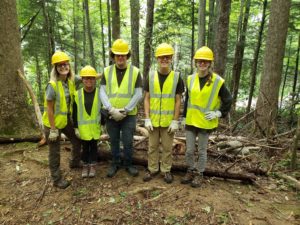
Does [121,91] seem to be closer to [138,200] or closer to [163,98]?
[163,98]

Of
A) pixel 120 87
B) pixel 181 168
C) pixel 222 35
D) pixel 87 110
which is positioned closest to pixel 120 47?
pixel 120 87

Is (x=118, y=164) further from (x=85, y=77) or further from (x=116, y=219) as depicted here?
(x=85, y=77)

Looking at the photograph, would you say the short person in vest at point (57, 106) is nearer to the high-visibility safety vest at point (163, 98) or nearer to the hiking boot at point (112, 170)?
the hiking boot at point (112, 170)

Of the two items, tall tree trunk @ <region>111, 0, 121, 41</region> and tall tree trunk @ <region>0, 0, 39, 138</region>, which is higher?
tall tree trunk @ <region>111, 0, 121, 41</region>

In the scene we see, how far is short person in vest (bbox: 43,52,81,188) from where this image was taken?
13.8 feet

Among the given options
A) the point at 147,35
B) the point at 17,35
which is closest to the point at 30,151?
the point at 17,35

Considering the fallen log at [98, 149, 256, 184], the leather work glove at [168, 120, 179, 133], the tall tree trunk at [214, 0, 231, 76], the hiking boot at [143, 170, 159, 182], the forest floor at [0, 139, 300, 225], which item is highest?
the tall tree trunk at [214, 0, 231, 76]

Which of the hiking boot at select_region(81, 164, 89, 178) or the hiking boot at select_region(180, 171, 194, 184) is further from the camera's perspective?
the hiking boot at select_region(81, 164, 89, 178)

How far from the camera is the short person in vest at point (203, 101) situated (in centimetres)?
431

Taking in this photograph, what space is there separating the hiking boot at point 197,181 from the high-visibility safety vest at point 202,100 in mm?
907

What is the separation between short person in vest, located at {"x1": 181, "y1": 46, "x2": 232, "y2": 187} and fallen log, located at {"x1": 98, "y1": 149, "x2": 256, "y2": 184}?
0.40 metres

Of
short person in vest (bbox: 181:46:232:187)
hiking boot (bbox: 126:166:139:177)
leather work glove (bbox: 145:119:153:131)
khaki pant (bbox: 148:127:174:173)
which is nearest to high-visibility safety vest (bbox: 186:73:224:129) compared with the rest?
short person in vest (bbox: 181:46:232:187)

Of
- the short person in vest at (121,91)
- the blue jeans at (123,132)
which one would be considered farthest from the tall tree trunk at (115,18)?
the blue jeans at (123,132)

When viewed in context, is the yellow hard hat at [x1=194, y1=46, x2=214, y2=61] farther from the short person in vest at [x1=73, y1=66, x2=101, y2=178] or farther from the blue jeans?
the short person in vest at [x1=73, y1=66, x2=101, y2=178]
